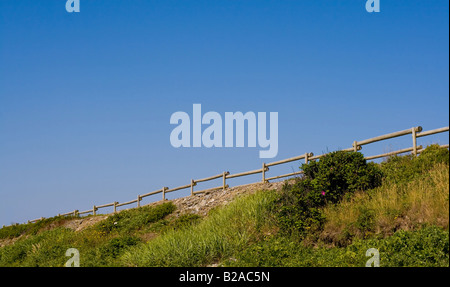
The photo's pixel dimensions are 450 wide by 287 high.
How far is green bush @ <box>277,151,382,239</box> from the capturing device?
15227mm

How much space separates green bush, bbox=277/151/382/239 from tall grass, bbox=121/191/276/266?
0.86m

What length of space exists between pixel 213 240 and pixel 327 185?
463 centimetres

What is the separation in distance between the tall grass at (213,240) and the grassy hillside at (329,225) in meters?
0.03

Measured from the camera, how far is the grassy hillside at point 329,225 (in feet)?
37.5

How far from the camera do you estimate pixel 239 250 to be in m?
14.1

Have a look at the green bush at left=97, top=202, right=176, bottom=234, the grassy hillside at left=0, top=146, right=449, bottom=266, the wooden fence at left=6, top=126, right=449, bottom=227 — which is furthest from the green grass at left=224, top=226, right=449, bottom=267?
the green bush at left=97, top=202, right=176, bottom=234

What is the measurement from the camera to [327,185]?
16.0 metres

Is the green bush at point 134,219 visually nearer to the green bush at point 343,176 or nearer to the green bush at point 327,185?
the green bush at point 327,185

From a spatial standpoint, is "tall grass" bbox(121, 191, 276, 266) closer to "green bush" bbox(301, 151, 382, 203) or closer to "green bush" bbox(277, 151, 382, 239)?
"green bush" bbox(277, 151, 382, 239)

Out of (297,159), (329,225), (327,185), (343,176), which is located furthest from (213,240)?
(297,159)

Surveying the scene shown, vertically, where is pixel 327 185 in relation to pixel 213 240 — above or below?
above

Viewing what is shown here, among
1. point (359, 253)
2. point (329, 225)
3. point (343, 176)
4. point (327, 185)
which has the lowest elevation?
point (359, 253)

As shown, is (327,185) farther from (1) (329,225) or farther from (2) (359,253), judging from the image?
(2) (359,253)
